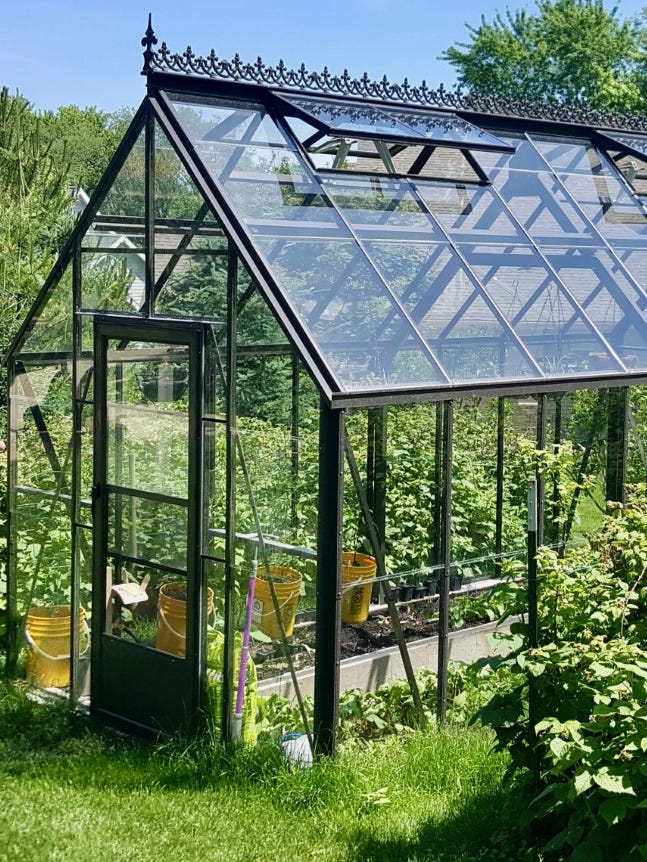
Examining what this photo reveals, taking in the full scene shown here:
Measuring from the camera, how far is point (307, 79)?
819cm

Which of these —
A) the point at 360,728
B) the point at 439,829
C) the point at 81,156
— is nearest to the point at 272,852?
the point at 439,829

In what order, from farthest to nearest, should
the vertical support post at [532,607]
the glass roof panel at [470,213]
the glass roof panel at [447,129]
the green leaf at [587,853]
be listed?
the glass roof panel at [447,129], the glass roof panel at [470,213], the vertical support post at [532,607], the green leaf at [587,853]

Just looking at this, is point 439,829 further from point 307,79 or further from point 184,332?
point 307,79

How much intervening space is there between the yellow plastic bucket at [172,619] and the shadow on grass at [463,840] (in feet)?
5.89

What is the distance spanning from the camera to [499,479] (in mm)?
8008

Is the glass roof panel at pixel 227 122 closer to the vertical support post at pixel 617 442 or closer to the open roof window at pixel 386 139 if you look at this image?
the open roof window at pixel 386 139

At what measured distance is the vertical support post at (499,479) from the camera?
7.45 metres

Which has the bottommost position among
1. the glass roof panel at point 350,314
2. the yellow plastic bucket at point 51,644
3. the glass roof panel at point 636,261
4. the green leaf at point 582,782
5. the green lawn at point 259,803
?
the green lawn at point 259,803

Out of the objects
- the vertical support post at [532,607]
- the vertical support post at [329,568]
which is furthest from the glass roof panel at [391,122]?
the vertical support post at [532,607]

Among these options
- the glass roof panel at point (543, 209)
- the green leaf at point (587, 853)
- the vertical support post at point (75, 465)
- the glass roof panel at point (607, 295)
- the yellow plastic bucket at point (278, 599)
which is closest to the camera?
the green leaf at point (587, 853)

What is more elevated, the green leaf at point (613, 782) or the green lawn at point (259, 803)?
the green leaf at point (613, 782)

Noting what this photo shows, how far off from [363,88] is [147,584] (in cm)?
412

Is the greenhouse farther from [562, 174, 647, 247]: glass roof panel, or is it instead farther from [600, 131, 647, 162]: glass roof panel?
[600, 131, 647, 162]: glass roof panel

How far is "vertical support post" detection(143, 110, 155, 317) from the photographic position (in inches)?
270
